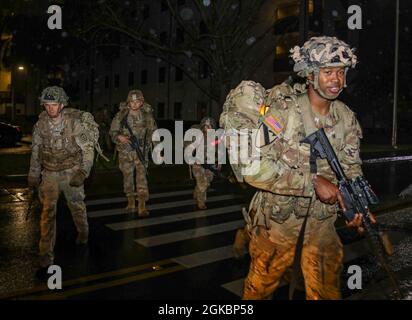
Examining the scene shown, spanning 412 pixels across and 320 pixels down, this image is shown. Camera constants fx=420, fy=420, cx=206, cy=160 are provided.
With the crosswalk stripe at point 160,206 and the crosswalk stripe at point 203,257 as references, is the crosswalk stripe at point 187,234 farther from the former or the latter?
the crosswalk stripe at point 160,206

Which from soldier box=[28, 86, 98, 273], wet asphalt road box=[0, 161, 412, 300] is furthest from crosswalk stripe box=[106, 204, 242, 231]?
soldier box=[28, 86, 98, 273]

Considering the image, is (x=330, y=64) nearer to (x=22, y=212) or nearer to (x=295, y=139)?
(x=295, y=139)

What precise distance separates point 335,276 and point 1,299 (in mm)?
3013

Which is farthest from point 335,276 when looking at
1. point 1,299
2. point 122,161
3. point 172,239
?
point 122,161

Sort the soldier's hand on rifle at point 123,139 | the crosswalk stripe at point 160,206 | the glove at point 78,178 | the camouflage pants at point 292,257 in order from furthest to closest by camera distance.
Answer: the crosswalk stripe at point 160,206, the soldier's hand on rifle at point 123,139, the glove at point 78,178, the camouflage pants at point 292,257

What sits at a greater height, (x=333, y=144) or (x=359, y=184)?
(x=333, y=144)

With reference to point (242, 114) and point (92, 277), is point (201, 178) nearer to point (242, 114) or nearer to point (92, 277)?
point (92, 277)

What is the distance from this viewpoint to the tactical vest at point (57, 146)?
4691mm

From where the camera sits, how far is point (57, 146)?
15.4 feet

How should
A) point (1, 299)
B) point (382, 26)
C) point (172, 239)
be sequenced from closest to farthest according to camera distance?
point (1, 299) < point (172, 239) < point (382, 26)

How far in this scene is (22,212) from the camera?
7426 millimetres

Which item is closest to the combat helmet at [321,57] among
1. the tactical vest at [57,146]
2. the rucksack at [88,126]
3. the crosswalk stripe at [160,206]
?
the rucksack at [88,126]

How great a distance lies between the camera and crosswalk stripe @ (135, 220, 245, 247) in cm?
588

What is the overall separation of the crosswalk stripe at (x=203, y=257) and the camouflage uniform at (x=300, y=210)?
218 centimetres
